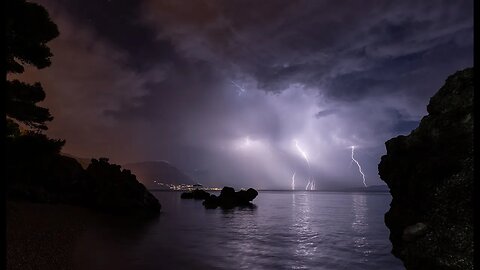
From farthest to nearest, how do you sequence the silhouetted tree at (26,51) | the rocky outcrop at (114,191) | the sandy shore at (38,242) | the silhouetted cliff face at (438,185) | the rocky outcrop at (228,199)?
the rocky outcrop at (228,199)
the rocky outcrop at (114,191)
the silhouetted tree at (26,51)
the sandy shore at (38,242)
the silhouetted cliff face at (438,185)

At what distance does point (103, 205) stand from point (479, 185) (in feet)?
149

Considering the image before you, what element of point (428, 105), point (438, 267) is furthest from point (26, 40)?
point (438, 267)

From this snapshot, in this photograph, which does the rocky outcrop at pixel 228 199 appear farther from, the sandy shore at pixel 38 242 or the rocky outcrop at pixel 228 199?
the sandy shore at pixel 38 242

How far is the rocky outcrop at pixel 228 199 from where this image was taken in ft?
270

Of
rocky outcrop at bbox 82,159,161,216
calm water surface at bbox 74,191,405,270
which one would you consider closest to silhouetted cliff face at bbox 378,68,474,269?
calm water surface at bbox 74,191,405,270

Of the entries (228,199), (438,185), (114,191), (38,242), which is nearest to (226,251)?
(38,242)

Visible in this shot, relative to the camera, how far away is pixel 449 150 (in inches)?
401

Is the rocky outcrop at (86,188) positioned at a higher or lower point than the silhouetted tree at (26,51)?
lower

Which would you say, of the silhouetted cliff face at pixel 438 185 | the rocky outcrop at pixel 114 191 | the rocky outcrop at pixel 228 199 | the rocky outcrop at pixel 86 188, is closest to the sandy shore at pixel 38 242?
the rocky outcrop at pixel 86 188

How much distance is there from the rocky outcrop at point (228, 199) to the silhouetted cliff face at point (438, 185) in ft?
233

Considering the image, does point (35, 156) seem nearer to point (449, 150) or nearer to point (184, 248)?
point (184, 248)

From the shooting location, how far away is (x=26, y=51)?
1656 centimetres

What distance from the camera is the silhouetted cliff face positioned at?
30.1 ft

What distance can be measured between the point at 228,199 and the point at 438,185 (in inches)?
3080
